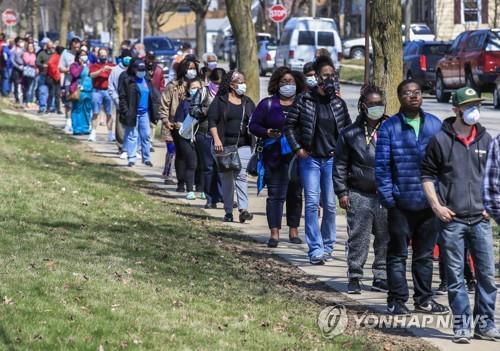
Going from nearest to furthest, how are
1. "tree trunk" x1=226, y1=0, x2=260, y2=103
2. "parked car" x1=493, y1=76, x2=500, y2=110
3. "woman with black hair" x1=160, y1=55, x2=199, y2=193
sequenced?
"woman with black hair" x1=160, y1=55, x2=199, y2=193, "tree trunk" x1=226, y1=0, x2=260, y2=103, "parked car" x1=493, y1=76, x2=500, y2=110

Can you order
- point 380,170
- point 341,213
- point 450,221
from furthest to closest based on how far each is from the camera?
1. point 341,213
2. point 380,170
3. point 450,221

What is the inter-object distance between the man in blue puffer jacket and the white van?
36.6 metres

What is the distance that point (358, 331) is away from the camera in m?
9.09

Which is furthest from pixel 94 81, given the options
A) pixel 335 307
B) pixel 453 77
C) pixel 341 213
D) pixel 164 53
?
pixel 164 53

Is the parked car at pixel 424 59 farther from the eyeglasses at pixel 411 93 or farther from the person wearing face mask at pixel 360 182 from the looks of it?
the eyeglasses at pixel 411 93

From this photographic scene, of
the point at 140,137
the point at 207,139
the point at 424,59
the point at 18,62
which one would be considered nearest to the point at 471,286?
the point at 207,139

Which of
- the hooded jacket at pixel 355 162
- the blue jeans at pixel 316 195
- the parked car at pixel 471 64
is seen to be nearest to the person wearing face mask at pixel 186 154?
the blue jeans at pixel 316 195

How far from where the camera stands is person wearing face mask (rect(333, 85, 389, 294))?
10562mm

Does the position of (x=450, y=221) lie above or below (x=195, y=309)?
above

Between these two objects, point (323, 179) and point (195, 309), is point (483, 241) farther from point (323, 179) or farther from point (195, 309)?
point (323, 179)

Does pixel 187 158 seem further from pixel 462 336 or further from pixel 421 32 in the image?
pixel 421 32

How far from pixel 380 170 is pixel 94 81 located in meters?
16.5

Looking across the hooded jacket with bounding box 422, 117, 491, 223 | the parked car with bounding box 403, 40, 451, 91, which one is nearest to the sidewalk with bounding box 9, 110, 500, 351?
the hooded jacket with bounding box 422, 117, 491, 223

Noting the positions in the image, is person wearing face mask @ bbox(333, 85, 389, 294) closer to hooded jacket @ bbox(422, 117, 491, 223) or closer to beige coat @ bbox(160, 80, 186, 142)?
hooded jacket @ bbox(422, 117, 491, 223)
